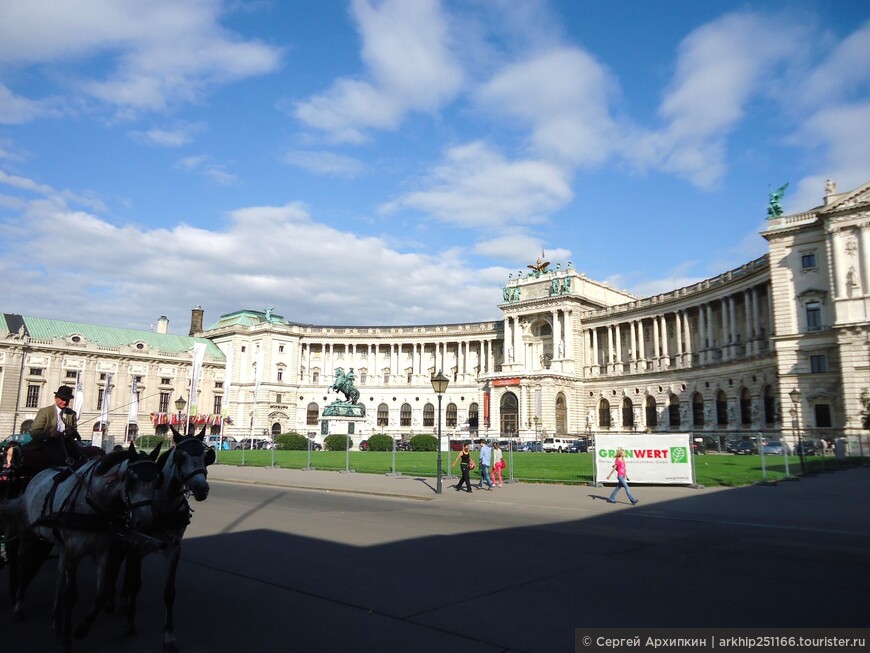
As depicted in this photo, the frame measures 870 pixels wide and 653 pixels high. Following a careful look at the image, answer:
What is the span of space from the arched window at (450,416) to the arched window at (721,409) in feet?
147

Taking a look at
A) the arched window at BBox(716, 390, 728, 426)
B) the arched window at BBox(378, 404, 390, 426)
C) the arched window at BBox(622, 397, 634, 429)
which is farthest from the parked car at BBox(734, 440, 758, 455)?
the arched window at BBox(378, 404, 390, 426)

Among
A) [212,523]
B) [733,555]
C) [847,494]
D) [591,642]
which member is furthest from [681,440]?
[591,642]

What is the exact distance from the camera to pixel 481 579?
1016cm

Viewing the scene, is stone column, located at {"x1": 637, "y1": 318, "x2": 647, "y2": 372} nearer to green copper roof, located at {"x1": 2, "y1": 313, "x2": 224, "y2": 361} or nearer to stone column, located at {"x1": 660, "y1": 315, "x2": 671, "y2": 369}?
stone column, located at {"x1": 660, "y1": 315, "x2": 671, "y2": 369}

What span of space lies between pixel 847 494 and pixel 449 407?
85.1 meters

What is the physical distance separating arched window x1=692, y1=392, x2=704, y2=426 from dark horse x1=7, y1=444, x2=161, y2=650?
75.8m

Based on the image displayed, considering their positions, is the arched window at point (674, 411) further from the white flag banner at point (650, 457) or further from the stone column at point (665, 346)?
the white flag banner at point (650, 457)

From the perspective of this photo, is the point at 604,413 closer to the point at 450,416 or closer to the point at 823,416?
the point at 450,416

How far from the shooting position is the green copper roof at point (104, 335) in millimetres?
91438

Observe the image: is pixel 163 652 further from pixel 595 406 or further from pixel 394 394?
pixel 394 394

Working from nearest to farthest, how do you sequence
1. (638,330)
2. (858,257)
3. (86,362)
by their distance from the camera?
(858,257)
(638,330)
(86,362)

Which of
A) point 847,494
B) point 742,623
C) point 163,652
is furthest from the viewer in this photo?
point 847,494

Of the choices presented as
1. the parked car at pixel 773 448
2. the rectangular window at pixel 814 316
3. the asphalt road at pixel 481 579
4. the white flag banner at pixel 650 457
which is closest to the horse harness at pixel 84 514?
the asphalt road at pixel 481 579

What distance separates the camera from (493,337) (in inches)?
4171
